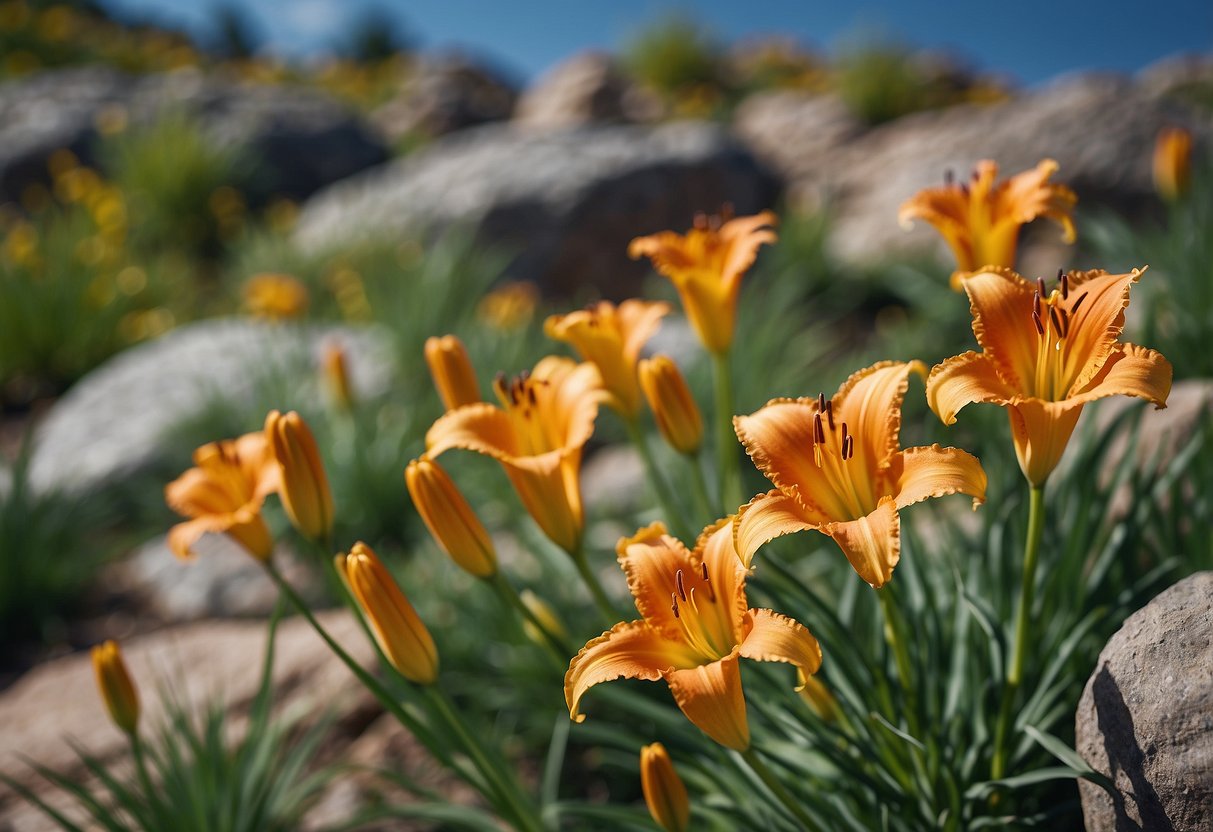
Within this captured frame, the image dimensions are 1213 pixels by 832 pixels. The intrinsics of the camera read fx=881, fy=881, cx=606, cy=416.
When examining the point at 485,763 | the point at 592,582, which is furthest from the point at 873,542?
the point at 485,763

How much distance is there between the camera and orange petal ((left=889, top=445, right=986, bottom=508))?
42.1 inches

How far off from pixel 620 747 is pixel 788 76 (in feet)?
51.0

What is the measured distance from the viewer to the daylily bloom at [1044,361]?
1092 mm

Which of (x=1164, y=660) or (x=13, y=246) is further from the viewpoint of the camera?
(x=13, y=246)

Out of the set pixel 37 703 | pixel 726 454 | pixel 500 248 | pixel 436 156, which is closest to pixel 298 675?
pixel 37 703

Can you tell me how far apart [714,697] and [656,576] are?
0.61ft

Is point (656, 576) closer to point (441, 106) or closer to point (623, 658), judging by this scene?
point (623, 658)

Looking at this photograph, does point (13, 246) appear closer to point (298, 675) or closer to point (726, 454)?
point (298, 675)

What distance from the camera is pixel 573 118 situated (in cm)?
1186

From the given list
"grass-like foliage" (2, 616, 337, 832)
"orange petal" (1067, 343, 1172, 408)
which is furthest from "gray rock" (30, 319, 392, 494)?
"orange petal" (1067, 343, 1172, 408)

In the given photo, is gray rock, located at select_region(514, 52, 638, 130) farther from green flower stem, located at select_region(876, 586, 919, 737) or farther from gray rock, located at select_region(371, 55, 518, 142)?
green flower stem, located at select_region(876, 586, 919, 737)

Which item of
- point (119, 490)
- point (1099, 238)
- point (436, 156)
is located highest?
point (436, 156)

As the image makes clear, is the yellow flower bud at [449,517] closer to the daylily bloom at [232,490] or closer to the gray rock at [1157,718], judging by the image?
the daylily bloom at [232,490]

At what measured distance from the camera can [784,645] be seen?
41.6 inches
